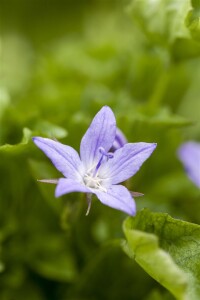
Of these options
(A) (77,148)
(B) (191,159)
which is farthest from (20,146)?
(B) (191,159)

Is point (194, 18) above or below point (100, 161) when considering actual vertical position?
above

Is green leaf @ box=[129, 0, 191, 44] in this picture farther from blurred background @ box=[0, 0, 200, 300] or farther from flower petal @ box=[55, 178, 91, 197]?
flower petal @ box=[55, 178, 91, 197]

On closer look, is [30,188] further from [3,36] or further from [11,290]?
[3,36]

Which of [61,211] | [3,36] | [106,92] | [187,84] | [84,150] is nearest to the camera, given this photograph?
[84,150]

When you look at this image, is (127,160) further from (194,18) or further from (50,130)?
(194,18)

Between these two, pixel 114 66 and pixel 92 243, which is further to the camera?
pixel 114 66

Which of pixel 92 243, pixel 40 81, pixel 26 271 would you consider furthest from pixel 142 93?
pixel 26 271

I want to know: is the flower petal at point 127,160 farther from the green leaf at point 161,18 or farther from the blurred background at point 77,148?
the green leaf at point 161,18

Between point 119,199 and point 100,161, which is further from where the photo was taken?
point 100,161
